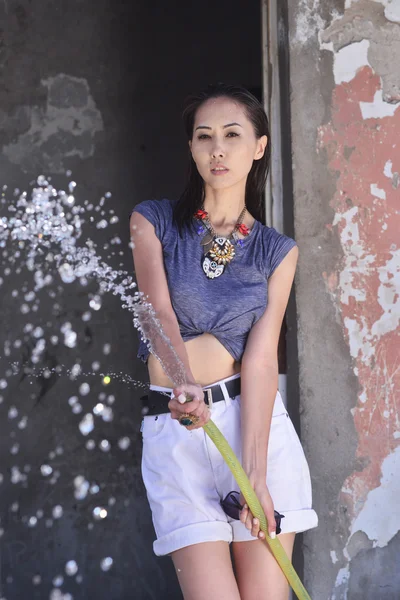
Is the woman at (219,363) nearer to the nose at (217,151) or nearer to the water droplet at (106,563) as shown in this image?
the nose at (217,151)

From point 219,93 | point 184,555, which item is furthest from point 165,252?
point 184,555

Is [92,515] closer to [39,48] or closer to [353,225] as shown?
[353,225]

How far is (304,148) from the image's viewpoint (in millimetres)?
2707

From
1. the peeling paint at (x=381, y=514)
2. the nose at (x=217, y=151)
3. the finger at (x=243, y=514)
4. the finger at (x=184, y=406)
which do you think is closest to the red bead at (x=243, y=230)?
the nose at (x=217, y=151)

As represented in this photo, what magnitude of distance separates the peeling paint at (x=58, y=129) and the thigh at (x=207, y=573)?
2.27 meters

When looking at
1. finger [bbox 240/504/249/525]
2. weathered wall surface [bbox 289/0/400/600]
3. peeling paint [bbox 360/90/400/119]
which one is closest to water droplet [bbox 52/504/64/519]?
weathered wall surface [bbox 289/0/400/600]

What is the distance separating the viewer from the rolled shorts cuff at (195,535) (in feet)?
6.13

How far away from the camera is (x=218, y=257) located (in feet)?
7.03

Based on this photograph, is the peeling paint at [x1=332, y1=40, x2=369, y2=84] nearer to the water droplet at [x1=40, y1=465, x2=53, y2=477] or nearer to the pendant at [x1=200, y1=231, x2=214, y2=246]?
the pendant at [x1=200, y1=231, x2=214, y2=246]

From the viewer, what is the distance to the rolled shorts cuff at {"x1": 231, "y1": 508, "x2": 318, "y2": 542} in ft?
6.37

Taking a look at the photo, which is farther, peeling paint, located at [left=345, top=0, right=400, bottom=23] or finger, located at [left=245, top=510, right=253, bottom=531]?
peeling paint, located at [left=345, top=0, right=400, bottom=23]

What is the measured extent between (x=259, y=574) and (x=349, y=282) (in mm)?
1120

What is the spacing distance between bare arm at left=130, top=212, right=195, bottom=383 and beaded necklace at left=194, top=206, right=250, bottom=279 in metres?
0.13

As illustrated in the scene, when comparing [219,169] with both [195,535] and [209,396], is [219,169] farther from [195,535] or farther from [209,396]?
[195,535]
